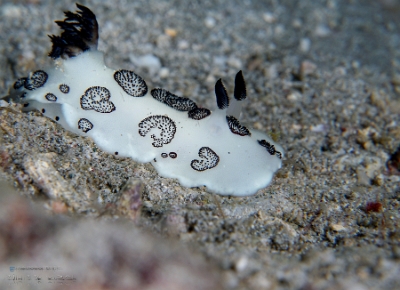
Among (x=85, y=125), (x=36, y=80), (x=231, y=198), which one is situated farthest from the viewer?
(x=36, y=80)

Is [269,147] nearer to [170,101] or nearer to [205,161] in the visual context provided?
[205,161]

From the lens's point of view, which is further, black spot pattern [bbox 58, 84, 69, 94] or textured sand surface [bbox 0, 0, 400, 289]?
black spot pattern [bbox 58, 84, 69, 94]

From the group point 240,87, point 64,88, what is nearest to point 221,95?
point 240,87

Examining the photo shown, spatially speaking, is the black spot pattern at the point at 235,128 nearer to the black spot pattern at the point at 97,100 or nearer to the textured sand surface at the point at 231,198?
the textured sand surface at the point at 231,198

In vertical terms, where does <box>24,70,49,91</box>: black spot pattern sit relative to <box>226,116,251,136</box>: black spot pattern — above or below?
below

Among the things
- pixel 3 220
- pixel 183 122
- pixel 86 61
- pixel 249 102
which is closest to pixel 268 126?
pixel 249 102

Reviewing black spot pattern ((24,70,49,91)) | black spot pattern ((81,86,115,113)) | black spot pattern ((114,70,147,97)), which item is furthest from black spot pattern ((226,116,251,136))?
black spot pattern ((24,70,49,91))

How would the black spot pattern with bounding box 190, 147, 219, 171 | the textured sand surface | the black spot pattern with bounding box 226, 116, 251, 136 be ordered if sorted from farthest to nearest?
the black spot pattern with bounding box 226, 116, 251, 136 < the black spot pattern with bounding box 190, 147, 219, 171 < the textured sand surface

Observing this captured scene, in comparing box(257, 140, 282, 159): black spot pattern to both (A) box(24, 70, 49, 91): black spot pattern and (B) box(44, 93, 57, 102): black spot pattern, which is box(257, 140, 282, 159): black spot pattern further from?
(A) box(24, 70, 49, 91): black spot pattern
